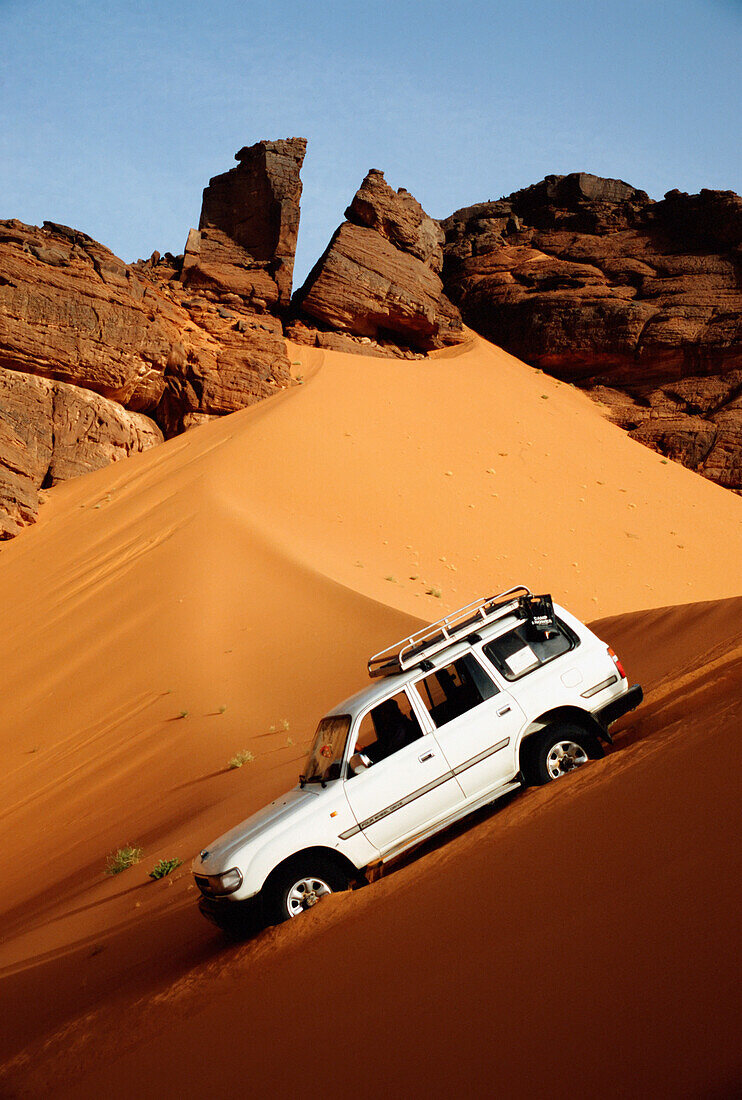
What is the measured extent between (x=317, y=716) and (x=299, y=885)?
6.16m

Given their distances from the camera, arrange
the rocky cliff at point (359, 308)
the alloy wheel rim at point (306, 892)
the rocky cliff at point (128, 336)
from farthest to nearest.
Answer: the rocky cliff at point (359, 308), the rocky cliff at point (128, 336), the alloy wheel rim at point (306, 892)

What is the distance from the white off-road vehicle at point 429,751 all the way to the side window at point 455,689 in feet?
0.03

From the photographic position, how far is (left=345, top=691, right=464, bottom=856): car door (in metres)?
5.64

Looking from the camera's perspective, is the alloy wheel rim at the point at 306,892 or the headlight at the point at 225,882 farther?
the alloy wheel rim at the point at 306,892

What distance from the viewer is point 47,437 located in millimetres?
25812

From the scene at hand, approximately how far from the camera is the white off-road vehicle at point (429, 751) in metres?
5.45

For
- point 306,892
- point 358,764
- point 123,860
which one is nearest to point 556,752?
point 358,764

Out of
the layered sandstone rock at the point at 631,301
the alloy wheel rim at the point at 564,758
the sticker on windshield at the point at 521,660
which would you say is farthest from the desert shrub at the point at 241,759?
the layered sandstone rock at the point at 631,301

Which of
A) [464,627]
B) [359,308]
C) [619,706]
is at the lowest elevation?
[619,706]

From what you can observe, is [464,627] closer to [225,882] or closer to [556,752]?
[556,752]

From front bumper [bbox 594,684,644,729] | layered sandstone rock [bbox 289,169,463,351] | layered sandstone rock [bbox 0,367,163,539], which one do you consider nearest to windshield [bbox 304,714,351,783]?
front bumper [bbox 594,684,644,729]

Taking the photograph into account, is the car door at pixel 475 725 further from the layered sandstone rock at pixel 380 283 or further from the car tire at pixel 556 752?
the layered sandstone rock at pixel 380 283

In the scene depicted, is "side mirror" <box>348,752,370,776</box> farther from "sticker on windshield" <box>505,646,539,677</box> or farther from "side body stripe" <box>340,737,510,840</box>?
"sticker on windshield" <box>505,646,539,677</box>

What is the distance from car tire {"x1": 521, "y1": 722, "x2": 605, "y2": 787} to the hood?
1.53 meters
